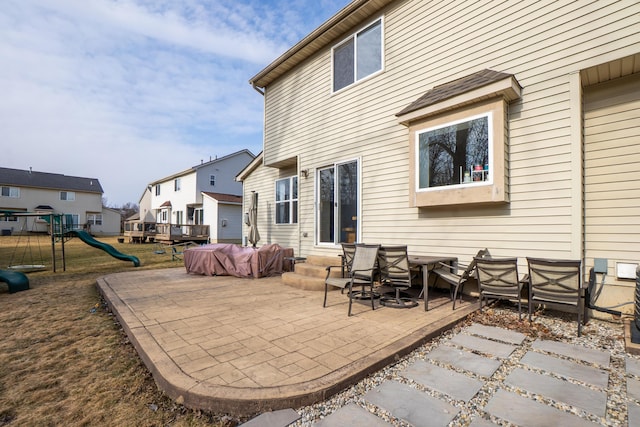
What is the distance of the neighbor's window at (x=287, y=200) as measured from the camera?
9.29 metres

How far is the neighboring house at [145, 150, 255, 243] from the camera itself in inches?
897

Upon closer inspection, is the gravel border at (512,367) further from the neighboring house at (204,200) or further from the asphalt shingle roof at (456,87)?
the neighboring house at (204,200)

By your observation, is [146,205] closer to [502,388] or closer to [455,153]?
[455,153]

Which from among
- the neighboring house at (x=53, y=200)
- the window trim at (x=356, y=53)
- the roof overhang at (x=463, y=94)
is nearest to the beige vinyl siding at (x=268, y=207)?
the window trim at (x=356, y=53)

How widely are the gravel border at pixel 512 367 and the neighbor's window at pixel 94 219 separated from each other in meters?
44.8

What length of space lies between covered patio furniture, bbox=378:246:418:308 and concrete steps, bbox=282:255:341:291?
1334 millimetres

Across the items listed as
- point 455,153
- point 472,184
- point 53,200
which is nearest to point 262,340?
point 472,184

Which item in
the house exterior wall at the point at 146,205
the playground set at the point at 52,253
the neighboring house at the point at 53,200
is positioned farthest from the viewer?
the house exterior wall at the point at 146,205

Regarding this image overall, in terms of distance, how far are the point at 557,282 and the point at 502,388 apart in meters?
1.97

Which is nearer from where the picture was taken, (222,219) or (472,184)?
(472,184)

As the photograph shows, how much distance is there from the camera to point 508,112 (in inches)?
182

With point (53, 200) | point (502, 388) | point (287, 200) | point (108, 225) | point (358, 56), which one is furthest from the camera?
point (108, 225)

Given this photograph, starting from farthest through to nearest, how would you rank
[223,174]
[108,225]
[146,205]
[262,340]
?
1. [108,225]
2. [146,205]
3. [223,174]
4. [262,340]

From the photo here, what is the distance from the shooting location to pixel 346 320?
12.8 feet
